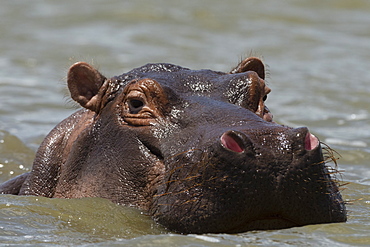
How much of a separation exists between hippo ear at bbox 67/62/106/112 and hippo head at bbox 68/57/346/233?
0.33 feet

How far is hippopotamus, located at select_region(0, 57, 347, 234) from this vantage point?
16.4ft

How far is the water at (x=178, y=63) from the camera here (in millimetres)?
5652

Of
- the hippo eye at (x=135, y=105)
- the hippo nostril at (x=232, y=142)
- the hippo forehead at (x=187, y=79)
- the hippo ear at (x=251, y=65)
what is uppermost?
the hippo ear at (x=251, y=65)

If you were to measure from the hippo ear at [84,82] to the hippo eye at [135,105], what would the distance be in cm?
51

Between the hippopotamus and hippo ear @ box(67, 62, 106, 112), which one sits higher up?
hippo ear @ box(67, 62, 106, 112)

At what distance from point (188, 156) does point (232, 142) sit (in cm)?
44

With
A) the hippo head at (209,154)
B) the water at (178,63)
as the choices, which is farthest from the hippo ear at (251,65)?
the hippo head at (209,154)

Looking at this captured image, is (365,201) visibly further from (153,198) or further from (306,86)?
(306,86)

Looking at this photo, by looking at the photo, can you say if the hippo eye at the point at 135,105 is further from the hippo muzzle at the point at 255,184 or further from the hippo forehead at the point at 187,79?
the hippo muzzle at the point at 255,184

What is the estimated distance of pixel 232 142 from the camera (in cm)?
498

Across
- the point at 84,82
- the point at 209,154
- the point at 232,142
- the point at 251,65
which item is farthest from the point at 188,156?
the point at 251,65

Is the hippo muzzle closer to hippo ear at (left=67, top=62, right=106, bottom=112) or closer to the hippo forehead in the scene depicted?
the hippo forehead

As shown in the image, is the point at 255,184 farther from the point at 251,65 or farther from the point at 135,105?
the point at 251,65

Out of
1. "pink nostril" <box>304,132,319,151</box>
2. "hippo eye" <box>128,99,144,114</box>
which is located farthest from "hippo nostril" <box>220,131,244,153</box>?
"hippo eye" <box>128,99,144,114</box>
